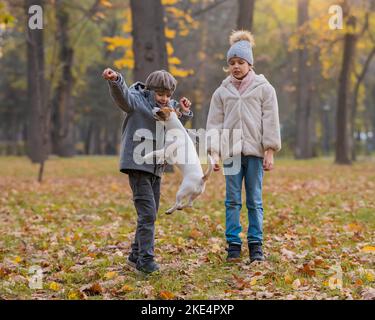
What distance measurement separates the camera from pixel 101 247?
723 centimetres

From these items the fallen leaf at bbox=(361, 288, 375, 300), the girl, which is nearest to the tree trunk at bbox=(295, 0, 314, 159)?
the girl

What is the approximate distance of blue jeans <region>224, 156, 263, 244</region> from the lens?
6.19 m

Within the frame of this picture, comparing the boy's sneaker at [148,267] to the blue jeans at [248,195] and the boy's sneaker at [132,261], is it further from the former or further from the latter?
the blue jeans at [248,195]

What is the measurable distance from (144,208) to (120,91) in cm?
108

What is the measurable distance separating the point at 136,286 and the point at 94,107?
145ft

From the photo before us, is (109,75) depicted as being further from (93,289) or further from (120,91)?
(93,289)

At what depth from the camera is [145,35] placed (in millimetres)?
15422

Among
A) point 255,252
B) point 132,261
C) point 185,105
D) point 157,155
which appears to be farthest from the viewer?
point 255,252

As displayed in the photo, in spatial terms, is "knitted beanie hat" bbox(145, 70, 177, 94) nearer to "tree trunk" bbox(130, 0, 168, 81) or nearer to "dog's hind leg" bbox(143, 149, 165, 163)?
"dog's hind leg" bbox(143, 149, 165, 163)

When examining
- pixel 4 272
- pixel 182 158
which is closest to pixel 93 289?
pixel 4 272

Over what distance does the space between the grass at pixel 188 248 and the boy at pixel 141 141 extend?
32cm

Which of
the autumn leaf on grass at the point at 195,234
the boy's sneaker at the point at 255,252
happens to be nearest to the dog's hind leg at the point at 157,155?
the boy's sneaker at the point at 255,252

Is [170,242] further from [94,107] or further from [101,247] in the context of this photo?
[94,107]
